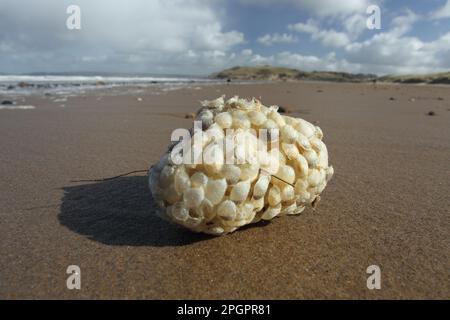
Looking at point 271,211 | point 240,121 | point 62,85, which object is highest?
point 62,85

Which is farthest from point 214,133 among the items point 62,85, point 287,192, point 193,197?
point 62,85

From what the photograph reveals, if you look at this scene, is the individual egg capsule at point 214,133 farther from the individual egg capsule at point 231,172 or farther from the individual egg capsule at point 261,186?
the individual egg capsule at point 261,186

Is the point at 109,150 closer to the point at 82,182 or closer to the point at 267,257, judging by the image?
the point at 82,182

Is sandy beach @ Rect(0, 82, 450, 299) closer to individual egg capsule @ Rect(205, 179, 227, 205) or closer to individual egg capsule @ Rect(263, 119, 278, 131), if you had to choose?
individual egg capsule @ Rect(205, 179, 227, 205)

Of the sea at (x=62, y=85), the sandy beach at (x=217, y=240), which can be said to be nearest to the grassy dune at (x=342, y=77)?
the sea at (x=62, y=85)

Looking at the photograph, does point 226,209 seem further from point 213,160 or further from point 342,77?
point 342,77

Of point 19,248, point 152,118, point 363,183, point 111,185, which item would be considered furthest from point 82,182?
point 152,118
